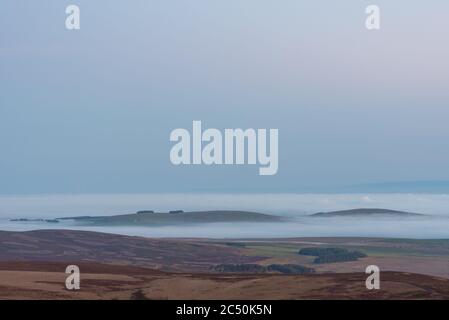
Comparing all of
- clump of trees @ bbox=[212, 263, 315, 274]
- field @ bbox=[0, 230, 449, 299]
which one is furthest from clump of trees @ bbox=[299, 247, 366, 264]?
clump of trees @ bbox=[212, 263, 315, 274]

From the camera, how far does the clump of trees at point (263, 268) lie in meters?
15.9

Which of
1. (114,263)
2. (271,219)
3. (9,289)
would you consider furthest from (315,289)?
(9,289)

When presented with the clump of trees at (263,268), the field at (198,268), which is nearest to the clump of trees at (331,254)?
the field at (198,268)

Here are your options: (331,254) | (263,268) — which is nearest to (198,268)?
(263,268)

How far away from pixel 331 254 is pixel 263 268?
121 centimetres

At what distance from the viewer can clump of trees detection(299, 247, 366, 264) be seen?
637 inches

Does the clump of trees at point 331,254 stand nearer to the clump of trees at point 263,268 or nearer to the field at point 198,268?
the field at point 198,268

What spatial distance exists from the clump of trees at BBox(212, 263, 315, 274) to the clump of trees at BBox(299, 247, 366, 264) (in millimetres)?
343

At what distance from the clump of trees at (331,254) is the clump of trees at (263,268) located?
0.34m

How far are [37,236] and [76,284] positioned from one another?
2.15m

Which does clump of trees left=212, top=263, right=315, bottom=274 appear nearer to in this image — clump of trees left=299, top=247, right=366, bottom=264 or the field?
the field

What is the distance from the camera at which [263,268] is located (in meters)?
16.1

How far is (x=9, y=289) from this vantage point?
1495 cm
